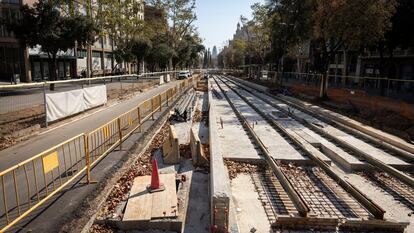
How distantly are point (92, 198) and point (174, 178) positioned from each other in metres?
1.91

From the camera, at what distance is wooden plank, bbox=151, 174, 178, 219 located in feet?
19.6

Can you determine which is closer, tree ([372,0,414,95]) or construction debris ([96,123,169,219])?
construction debris ([96,123,169,219])

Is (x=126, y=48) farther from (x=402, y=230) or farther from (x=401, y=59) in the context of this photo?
(x=402, y=230)

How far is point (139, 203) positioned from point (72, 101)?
10.6 metres

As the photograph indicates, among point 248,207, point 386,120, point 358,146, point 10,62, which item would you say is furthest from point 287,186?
point 10,62

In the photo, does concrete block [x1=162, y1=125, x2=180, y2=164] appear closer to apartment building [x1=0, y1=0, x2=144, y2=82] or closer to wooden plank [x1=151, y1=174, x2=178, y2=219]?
wooden plank [x1=151, y1=174, x2=178, y2=219]

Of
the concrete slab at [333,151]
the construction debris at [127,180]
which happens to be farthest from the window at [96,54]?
the construction debris at [127,180]

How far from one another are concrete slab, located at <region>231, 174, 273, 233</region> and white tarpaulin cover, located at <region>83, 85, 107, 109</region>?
11862 mm

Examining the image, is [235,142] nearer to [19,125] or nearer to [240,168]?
[240,168]

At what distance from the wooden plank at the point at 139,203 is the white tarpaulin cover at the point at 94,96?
11.2m

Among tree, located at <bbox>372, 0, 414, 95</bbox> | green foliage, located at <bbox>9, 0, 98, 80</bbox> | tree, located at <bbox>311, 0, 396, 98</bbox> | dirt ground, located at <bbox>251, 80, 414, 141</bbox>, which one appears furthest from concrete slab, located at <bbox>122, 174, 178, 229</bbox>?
tree, located at <bbox>372, 0, 414, 95</bbox>

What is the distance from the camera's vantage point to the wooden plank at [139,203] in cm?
588

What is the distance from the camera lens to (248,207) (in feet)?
22.3

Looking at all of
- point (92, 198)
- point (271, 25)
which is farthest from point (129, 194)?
point (271, 25)
